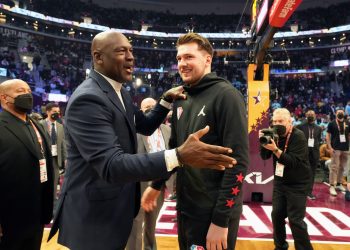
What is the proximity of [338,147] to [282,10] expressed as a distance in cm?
403

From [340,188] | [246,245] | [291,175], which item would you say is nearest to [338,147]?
[340,188]

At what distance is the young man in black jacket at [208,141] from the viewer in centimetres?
185

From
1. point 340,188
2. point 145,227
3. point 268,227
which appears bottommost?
point 340,188

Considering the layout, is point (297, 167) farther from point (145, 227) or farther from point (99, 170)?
point (99, 170)

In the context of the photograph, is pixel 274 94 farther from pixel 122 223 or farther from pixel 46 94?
pixel 46 94

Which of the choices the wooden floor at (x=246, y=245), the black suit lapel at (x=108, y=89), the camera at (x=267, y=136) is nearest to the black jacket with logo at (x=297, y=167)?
the camera at (x=267, y=136)

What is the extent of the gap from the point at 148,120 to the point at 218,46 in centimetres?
2841

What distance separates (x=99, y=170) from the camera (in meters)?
1.46

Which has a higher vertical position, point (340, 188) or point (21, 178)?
point (21, 178)

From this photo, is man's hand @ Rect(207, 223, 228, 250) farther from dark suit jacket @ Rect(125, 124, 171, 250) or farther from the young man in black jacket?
dark suit jacket @ Rect(125, 124, 171, 250)

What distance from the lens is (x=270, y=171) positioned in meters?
6.27

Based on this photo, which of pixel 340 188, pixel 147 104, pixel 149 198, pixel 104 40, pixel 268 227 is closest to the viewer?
pixel 104 40

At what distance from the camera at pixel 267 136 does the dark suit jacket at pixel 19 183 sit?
2.19 meters

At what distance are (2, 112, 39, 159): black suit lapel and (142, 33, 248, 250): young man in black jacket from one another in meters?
1.17
